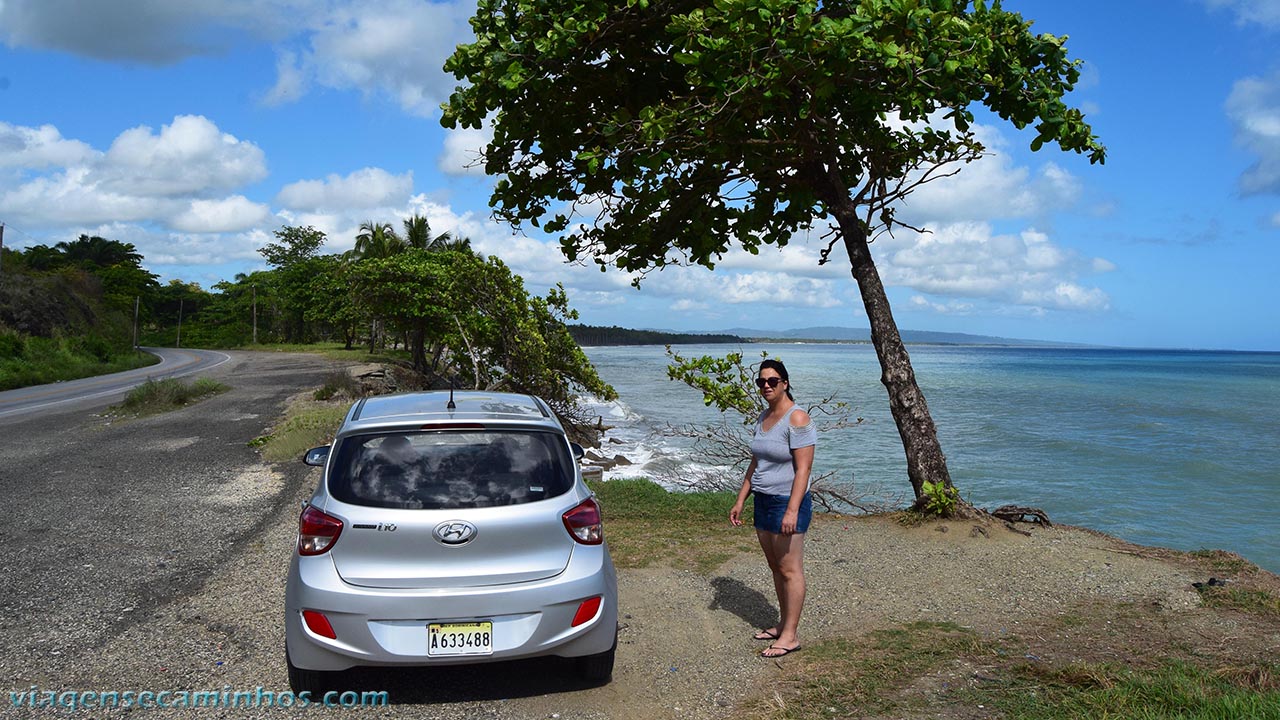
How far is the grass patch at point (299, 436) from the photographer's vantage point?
13.8m

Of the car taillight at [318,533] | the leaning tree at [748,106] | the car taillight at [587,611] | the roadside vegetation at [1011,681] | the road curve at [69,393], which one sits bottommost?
the road curve at [69,393]

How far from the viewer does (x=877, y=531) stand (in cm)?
845

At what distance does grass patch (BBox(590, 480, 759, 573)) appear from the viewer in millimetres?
7707

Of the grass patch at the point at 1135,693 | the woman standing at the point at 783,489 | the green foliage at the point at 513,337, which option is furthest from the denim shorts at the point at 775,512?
the green foliage at the point at 513,337

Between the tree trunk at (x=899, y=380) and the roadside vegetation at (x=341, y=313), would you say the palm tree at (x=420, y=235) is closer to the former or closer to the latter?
the roadside vegetation at (x=341, y=313)

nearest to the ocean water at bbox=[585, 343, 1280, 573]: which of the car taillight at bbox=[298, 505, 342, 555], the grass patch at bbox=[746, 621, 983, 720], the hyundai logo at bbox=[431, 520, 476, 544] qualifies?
the grass patch at bbox=[746, 621, 983, 720]

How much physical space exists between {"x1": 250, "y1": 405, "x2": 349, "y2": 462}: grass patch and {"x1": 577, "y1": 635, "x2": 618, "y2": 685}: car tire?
9064mm

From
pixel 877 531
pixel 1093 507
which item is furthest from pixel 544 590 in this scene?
pixel 1093 507

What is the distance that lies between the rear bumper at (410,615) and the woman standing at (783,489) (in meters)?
1.36

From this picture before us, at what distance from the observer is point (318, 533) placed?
4121 millimetres

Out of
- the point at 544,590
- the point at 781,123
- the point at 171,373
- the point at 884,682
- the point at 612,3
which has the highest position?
the point at 612,3

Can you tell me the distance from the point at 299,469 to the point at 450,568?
9.60m

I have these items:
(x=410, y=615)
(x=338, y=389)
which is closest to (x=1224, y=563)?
(x=410, y=615)

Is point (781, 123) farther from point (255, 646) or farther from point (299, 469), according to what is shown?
point (299, 469)
